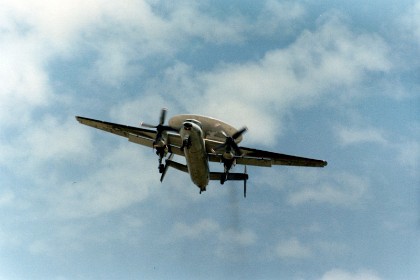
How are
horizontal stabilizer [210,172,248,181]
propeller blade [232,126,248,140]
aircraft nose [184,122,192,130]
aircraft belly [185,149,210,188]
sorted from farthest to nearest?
1. horizontal stabilizer [210,172,248,181]
2. propeller blade [232,126,248,140]
3. aircraft belly [185,149,210,188]
4. aircraft nose [184,122,192,130]

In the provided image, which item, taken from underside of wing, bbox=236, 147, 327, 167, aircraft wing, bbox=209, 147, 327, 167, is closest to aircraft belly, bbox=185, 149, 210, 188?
aircraft wing, bbox=209, 147, 327, 167

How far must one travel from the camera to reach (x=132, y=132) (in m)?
43.8

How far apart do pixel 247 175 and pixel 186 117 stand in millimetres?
8740

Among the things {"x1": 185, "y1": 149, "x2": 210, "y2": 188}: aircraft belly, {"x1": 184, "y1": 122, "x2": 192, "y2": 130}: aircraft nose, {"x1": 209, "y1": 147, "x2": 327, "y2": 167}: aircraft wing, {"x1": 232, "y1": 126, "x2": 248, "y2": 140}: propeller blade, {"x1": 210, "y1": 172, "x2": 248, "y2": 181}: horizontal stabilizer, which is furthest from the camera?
{"x1": 209, "y1": 147, "x2": 327, "y2": 167}: aircraft wing

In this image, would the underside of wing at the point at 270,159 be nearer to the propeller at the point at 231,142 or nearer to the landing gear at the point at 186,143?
the propeller at the point at 231,142

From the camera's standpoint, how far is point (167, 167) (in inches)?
1687

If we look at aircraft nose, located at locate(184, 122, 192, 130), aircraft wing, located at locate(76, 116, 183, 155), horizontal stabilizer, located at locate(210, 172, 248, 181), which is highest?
aircraft wing, located at locate(76, 116, 183, 155)

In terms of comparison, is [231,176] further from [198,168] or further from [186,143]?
[186,143]

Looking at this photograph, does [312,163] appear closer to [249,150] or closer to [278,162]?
[278,162]

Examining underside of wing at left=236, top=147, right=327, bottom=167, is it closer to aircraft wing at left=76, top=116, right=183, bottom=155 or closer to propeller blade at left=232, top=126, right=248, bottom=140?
propeller blade at left=232, top=126, right=248, bottom=140

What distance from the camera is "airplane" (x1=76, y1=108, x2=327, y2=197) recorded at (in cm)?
3794

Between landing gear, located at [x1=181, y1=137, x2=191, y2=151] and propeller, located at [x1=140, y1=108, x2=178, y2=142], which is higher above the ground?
propeller, located at [x1=140, y1=108, x2=178, y2=142]

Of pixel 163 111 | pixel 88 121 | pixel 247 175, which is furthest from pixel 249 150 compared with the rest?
pixel 88 121

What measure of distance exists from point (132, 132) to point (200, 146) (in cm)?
880
